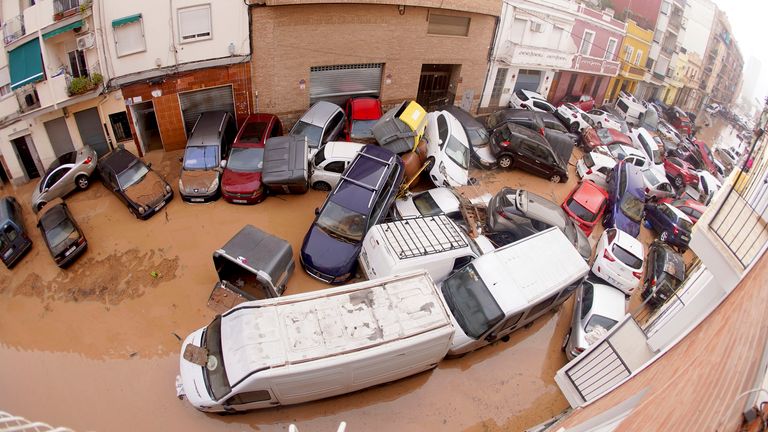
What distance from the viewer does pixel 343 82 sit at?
14.8 metres

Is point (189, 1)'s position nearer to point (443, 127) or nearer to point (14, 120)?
point (14, 120)

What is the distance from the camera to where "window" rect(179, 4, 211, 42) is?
37.4ft

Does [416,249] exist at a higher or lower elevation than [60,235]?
higher

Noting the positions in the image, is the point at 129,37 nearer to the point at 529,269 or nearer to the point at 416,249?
the point at 416,249

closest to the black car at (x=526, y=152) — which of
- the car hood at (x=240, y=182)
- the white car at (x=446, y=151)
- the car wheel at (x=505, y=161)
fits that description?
the car wheel at (x=505, y=161)

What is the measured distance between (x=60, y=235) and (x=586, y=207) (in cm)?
1363

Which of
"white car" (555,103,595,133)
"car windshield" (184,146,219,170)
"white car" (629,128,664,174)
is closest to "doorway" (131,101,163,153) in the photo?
"car windshield" (184,146,219,170)

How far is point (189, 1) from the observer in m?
11.3

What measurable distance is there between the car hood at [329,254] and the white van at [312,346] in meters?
1.84

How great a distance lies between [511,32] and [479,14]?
2441 millimetres

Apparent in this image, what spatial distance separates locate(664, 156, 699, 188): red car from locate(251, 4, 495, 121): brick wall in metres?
10.7

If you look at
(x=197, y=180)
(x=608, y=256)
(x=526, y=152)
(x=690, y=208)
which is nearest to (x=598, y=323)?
(x=608, y=256)

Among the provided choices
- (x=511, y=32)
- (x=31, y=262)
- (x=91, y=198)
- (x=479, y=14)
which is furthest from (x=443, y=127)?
(x=31, y=262)

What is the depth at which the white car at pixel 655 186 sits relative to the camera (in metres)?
Result: 14.9
